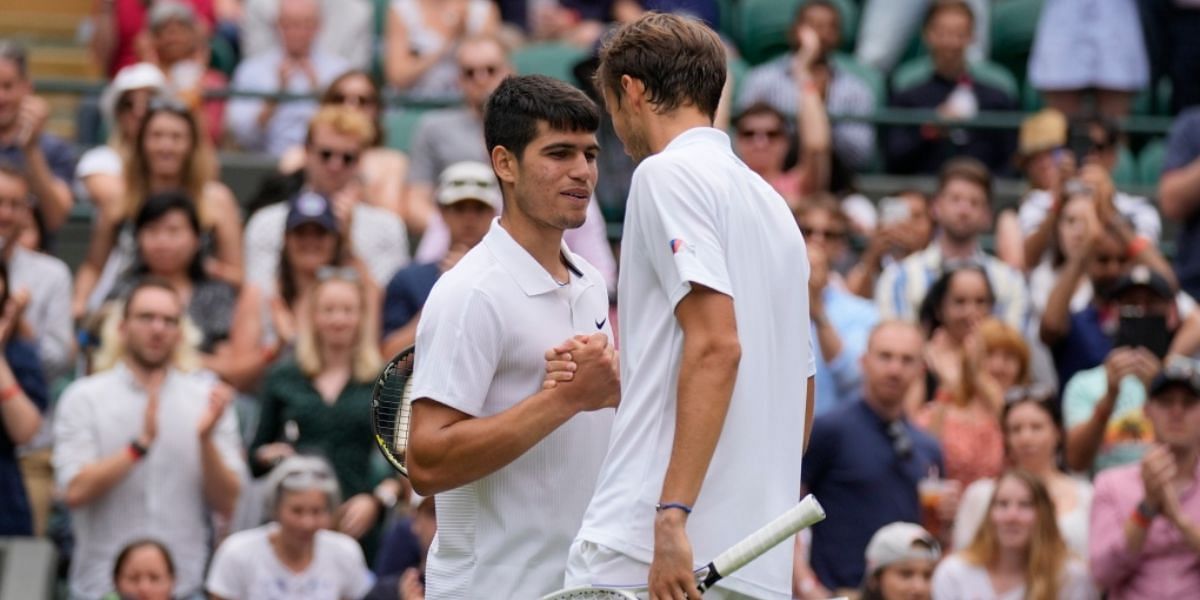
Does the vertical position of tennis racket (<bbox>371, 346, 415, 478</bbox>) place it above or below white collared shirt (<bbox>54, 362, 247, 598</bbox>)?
Answer: above

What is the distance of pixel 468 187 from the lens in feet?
33.0

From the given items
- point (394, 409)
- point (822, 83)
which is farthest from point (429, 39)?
point (394, 409)

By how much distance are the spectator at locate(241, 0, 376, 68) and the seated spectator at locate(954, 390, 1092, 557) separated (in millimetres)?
5350

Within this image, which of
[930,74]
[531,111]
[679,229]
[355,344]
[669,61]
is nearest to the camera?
[679,229]

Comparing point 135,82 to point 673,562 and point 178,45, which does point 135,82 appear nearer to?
point 178,45

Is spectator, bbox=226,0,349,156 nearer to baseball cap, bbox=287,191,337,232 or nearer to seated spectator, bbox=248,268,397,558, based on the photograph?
baseball cap, bbox=287,191,337,232

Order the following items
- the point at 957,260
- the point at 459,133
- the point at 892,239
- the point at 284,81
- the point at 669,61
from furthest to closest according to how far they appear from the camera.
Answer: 1. the point at 284,81
2. the point at 459,133
3. the point at 892,239
4. the point at 957,260
5. the point at 669,61

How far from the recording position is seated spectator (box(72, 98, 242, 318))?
35.5ft

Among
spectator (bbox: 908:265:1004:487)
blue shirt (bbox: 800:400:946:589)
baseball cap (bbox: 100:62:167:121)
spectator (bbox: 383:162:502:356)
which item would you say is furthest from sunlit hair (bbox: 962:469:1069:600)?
baseball cap (bbox: 100:62:167:121)

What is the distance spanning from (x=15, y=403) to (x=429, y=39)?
4813 mm

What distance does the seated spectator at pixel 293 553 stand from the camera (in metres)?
8.85

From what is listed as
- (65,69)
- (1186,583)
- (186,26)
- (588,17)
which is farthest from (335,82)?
(1186,583)

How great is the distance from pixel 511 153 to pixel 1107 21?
8.72m

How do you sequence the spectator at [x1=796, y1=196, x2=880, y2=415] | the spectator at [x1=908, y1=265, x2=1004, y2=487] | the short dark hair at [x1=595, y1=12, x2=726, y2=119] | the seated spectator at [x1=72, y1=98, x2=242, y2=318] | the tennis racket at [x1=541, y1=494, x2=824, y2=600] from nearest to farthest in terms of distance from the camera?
the tennis racket at [x1=541, y1=494, x2=824, y2=600] → the short dark hair at [x1=595, y1=12, x2=726, y2=119] → the spectator at [x1=908, y1=265, x2=1004, y2=487] → the spectator at [x1=796, y1=196, x2=880, y2=415] → the seated spectator at [x1=72, y1=98, x2=242, y2=318]
